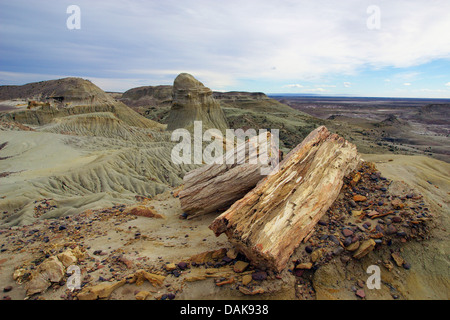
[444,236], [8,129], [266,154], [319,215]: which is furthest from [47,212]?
[8,129]

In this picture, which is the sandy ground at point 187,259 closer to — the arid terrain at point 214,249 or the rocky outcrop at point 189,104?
the arid terrain at point 214,249

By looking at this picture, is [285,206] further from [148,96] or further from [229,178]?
[148,96]

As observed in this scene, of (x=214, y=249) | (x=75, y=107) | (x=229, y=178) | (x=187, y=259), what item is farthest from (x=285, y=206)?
(x=75, y=107)

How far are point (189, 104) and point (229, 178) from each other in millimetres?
37433

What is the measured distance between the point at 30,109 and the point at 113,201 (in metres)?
40.4

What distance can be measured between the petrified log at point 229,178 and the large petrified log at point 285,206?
0.64 metres

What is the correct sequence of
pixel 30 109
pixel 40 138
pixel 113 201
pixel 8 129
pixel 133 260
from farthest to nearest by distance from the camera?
pixel 30 109, pixel 8 129, pixel 40 138, pixel 113 201, pixel 133 260

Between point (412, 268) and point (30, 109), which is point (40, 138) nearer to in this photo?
point (30, 109)

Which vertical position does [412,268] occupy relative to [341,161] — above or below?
below

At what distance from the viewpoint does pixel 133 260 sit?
5879 mm

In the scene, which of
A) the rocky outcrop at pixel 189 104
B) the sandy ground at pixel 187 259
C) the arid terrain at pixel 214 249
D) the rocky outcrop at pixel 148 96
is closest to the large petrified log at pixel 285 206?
the arid terrain at pixel 214 249

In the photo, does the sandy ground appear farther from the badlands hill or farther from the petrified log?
the badlands hill

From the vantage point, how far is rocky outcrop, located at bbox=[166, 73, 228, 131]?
42.8 meters

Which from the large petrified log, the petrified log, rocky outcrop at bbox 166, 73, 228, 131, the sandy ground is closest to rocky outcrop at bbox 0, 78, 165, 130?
rocky outcrop at bbox 166, 73, 228, 131
